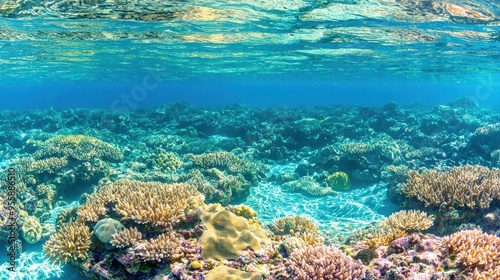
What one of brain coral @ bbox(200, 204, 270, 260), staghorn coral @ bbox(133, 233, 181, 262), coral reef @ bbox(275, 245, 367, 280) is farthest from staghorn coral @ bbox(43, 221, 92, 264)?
coral reef @ bbox(275, 245, 367, 280)

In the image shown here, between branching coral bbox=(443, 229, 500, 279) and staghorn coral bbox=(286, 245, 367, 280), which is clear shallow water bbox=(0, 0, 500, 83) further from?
staghorn coral bbox=(286, 245, 367, 280)

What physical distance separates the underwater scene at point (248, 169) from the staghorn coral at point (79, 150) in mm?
89

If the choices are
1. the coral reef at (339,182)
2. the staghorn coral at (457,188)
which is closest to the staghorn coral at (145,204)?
the staghorn coral at (457,188)

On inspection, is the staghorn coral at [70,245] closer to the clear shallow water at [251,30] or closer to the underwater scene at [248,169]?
the underwater scene at [248,169]

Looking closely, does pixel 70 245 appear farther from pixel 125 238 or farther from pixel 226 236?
pixel 226 236

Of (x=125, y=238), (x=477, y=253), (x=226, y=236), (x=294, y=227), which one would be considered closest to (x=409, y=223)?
(x=477, y=253)

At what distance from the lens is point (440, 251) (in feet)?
16.2

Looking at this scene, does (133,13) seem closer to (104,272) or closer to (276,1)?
(276,1)

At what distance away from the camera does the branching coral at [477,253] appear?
173 inches

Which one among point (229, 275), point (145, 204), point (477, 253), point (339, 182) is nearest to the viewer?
point (477, 253)

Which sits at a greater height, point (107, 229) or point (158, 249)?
point (158, 249)

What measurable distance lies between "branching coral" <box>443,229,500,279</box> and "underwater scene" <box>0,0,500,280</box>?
0.09 ft

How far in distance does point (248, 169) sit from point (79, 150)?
7.50m

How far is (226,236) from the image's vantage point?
574 cm
